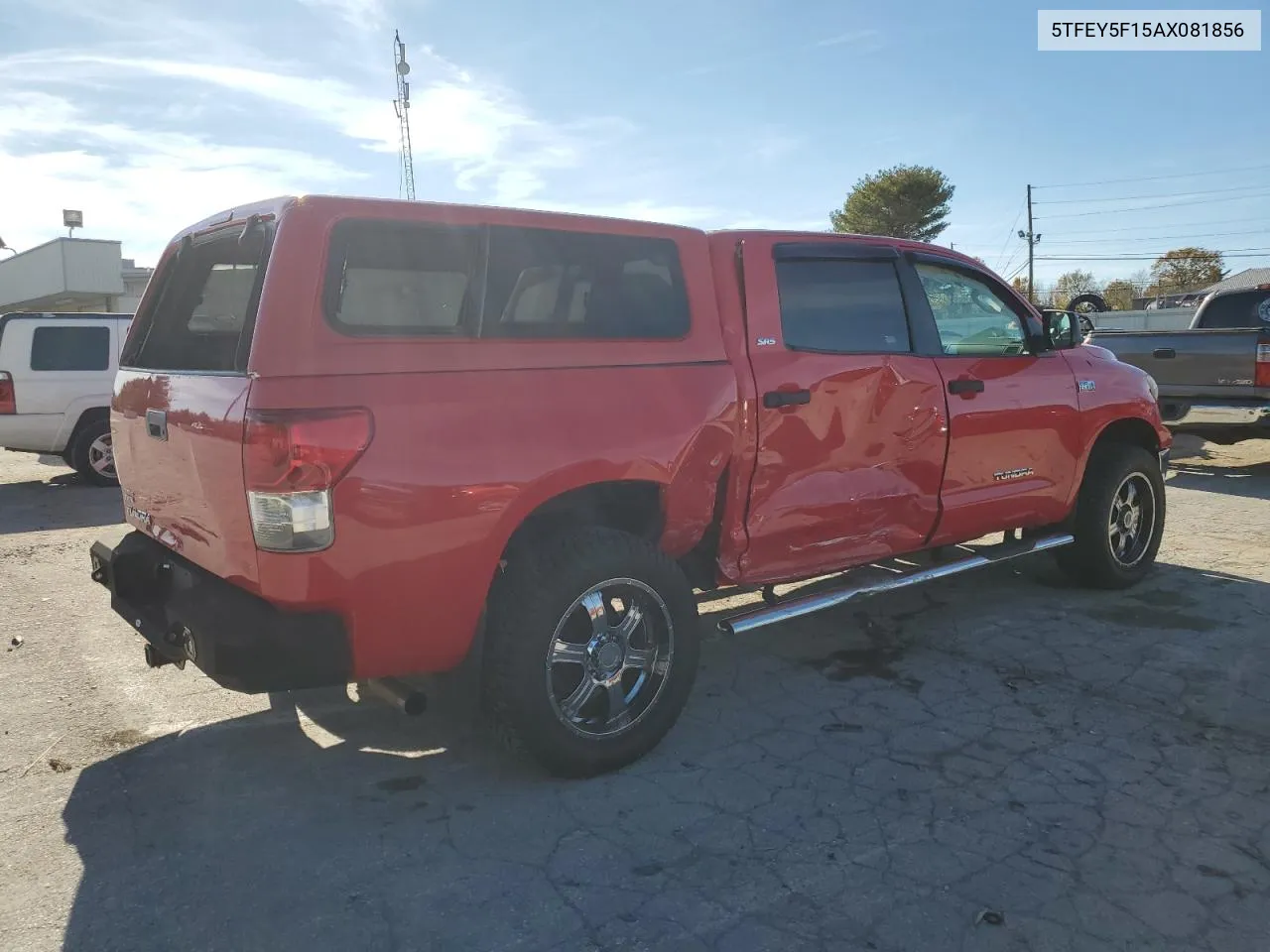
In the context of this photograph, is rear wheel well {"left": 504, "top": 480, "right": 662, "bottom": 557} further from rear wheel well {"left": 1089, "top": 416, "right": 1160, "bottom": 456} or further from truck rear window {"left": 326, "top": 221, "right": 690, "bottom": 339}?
rear wheel well {"left": 1089, "top": 416, "right": 1160, "bottom": 456}

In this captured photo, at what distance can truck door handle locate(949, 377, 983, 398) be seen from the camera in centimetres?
473

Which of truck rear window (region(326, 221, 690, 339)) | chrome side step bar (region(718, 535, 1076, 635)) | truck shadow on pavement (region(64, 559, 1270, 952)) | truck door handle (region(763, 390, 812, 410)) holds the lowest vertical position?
truck shadow on pavement (region(64, 559, 1270, 952))

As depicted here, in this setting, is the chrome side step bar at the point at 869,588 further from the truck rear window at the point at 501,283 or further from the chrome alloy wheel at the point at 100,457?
the chrome alloy wheel at the point at 100,457

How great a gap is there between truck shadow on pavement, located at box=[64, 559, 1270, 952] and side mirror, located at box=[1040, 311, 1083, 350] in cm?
169

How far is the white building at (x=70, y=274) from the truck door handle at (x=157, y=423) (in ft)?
108

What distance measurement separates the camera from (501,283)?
3.42 metres

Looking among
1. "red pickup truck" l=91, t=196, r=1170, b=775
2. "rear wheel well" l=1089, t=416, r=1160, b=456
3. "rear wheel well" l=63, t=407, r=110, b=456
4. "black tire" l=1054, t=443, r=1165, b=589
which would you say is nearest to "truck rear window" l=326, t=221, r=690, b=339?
"red pickup truck" l=91, t=196, r=1170, b=775

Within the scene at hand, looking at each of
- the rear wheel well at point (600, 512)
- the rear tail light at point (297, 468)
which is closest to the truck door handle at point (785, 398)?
the rear wheel well at point (600, 512)

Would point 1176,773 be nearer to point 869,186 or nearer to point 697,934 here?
point 697,934

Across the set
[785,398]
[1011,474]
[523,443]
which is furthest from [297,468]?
[1011,474]

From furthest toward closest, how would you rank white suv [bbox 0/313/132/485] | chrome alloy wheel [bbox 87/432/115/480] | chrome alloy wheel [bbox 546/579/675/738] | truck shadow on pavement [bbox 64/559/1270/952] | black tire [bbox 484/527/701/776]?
chrome alloy wheel [bbox 87/432/115/480]
white suv [bbox 0/313/132/485]
chrome alloy wheel [bbox 546/579/675/738]
black tire [bbox 484/527/701/776]
truck shadow on pavement [bbox 64/559/1270/952]

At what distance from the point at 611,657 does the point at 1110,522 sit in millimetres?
3612

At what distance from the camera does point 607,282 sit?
3.75 metres

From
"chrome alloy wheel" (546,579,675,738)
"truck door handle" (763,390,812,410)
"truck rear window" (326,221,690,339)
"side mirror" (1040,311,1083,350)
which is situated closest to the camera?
"truck rear window" (326,221,690,339)
